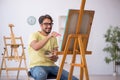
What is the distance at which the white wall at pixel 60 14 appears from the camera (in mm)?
8109

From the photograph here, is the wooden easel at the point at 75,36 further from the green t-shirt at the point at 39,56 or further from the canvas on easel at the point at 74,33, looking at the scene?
the green t-shirt at the point at 39,56

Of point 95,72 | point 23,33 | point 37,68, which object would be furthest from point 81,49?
point 95,72

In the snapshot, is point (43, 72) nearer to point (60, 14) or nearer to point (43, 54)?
point (43, 54)

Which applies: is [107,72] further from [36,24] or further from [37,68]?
[37,68]

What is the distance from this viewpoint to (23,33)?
8148 millimetres

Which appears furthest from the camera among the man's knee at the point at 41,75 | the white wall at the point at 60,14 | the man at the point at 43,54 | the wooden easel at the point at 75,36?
the white wall at the point at 60,14

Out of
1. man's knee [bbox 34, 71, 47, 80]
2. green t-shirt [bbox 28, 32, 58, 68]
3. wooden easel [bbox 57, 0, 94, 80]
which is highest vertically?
wooden easel [bbox 57, 0, 94, 80]

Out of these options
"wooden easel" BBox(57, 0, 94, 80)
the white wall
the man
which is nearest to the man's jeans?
the man

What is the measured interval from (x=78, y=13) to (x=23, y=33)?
5.77 metres

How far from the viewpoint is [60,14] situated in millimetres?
8328

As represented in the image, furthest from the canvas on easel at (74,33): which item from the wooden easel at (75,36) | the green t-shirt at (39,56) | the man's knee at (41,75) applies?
the green t-shirt at (39,56)

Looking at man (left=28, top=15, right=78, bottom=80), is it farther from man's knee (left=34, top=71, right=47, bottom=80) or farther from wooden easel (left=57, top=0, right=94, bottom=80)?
wooden easel (left=57, top=0, right=94, bottom=80)

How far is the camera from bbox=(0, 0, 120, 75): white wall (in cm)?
811

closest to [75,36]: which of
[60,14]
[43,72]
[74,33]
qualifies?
[74,33]
